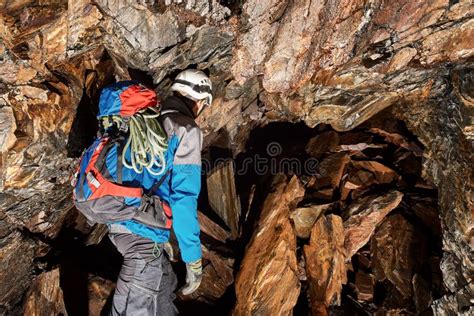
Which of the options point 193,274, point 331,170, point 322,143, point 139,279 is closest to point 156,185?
point 139,279

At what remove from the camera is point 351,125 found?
7.37 meters

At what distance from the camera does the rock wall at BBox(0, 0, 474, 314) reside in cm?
492

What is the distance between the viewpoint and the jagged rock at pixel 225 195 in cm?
694

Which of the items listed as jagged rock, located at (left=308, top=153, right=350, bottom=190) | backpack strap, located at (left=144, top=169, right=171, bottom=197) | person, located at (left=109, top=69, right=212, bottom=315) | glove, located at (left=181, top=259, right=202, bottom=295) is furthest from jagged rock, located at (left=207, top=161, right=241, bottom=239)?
backpack strap, located at (left=144, top=169, right=171, bottom=197)

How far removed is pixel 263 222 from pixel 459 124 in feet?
11.0

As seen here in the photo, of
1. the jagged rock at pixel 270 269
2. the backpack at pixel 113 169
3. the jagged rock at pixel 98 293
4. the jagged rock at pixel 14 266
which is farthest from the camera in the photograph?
the jagged rock at pixel 98 293

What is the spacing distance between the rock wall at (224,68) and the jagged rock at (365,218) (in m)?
0.79

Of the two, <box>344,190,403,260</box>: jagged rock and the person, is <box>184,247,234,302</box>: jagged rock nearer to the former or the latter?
the person

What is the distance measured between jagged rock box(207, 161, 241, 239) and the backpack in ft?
8.48

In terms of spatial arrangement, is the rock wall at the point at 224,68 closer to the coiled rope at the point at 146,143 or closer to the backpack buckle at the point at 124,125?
the backpack buckle at the point at 124,125

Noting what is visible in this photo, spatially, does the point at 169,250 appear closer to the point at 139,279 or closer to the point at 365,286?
the point at 139,279

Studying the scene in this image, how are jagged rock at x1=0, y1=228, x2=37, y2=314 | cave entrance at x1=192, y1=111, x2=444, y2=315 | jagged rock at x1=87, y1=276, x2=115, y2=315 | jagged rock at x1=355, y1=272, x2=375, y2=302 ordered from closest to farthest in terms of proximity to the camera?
jagged rock at x1=0, y1=228, x2=37, y2=314 → jagged rock at x1=87, y1=276, x2=115, y2=315 → cave entrance at x1=192, y1=111, x2=444, y2=315 → jagged rock at x1=355, y1=272, x2=375, y2=302

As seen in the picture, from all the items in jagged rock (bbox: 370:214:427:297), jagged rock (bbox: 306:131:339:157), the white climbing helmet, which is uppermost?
the white climbing helmet

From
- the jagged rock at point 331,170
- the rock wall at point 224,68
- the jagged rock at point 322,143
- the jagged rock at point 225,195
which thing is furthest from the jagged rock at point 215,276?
the jagged rock at point 322,143
